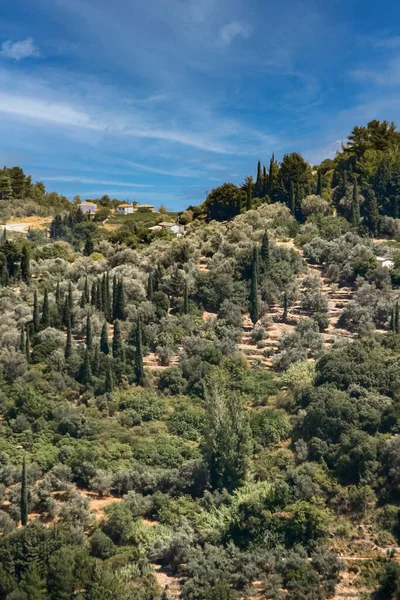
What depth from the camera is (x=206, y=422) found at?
33875 mm

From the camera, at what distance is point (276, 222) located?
235 feet

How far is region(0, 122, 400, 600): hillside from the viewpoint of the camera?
2448 centimetres

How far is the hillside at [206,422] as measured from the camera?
24.5 m

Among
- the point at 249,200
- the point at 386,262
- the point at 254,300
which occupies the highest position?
the point at 249,200

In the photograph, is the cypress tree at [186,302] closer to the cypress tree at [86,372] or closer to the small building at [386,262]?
the cypress tree at [86,372]

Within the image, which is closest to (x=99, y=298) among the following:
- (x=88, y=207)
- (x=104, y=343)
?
(x=104, y=343)

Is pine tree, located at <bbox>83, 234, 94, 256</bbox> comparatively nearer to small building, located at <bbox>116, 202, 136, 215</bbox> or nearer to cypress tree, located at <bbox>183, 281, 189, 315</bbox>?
cypress tree, located at <bbox>183, 281, 189, 315</bbox>

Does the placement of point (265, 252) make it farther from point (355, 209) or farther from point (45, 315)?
point (45, 315)

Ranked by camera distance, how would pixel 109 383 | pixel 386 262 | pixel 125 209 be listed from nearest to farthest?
pixel 109 383 < pixel 386 262 < pixel 125 209

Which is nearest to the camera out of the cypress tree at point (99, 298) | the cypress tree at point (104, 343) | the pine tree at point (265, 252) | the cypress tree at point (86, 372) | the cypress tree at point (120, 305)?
the cypress tree at point (86, 372)

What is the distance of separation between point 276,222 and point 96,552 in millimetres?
51766

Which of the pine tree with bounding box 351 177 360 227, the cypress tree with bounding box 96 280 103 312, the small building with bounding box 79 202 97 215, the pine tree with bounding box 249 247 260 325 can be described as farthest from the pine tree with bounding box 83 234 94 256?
the small building with bounding box 79 202 97 215

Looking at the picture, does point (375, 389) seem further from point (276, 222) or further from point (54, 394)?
point (276, 222)

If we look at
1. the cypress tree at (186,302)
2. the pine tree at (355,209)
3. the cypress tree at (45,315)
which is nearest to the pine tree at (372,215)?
the pine tree at (355,209)
